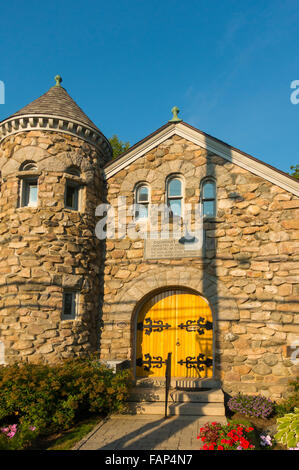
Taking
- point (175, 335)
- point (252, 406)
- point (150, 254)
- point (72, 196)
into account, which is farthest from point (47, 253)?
point (252, 406)

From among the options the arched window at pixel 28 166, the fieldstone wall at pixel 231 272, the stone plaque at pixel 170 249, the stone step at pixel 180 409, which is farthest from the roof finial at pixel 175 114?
the stone step at pixel 180 409

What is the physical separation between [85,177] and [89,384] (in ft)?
18.5

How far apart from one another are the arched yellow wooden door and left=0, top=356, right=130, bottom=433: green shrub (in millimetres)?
1931

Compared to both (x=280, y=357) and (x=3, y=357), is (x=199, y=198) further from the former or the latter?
(x=3, y=357)

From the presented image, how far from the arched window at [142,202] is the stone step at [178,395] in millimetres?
4708

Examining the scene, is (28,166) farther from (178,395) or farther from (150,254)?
(178,395)

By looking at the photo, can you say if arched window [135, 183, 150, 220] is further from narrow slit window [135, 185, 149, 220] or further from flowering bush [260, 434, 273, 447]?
flowering bush [260, 434, 273, 447]

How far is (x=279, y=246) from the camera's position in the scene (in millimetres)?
9328

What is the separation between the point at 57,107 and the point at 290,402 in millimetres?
9957

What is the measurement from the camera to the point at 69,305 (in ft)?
31.6

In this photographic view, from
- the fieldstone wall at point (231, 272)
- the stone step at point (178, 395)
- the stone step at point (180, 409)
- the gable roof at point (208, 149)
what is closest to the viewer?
the stone step at point (180, 409)

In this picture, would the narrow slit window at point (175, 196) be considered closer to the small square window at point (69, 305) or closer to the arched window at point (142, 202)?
the arched window at point (142, 202)

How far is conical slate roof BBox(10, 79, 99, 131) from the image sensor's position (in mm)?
10188

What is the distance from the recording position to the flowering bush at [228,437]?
553 centimetres
